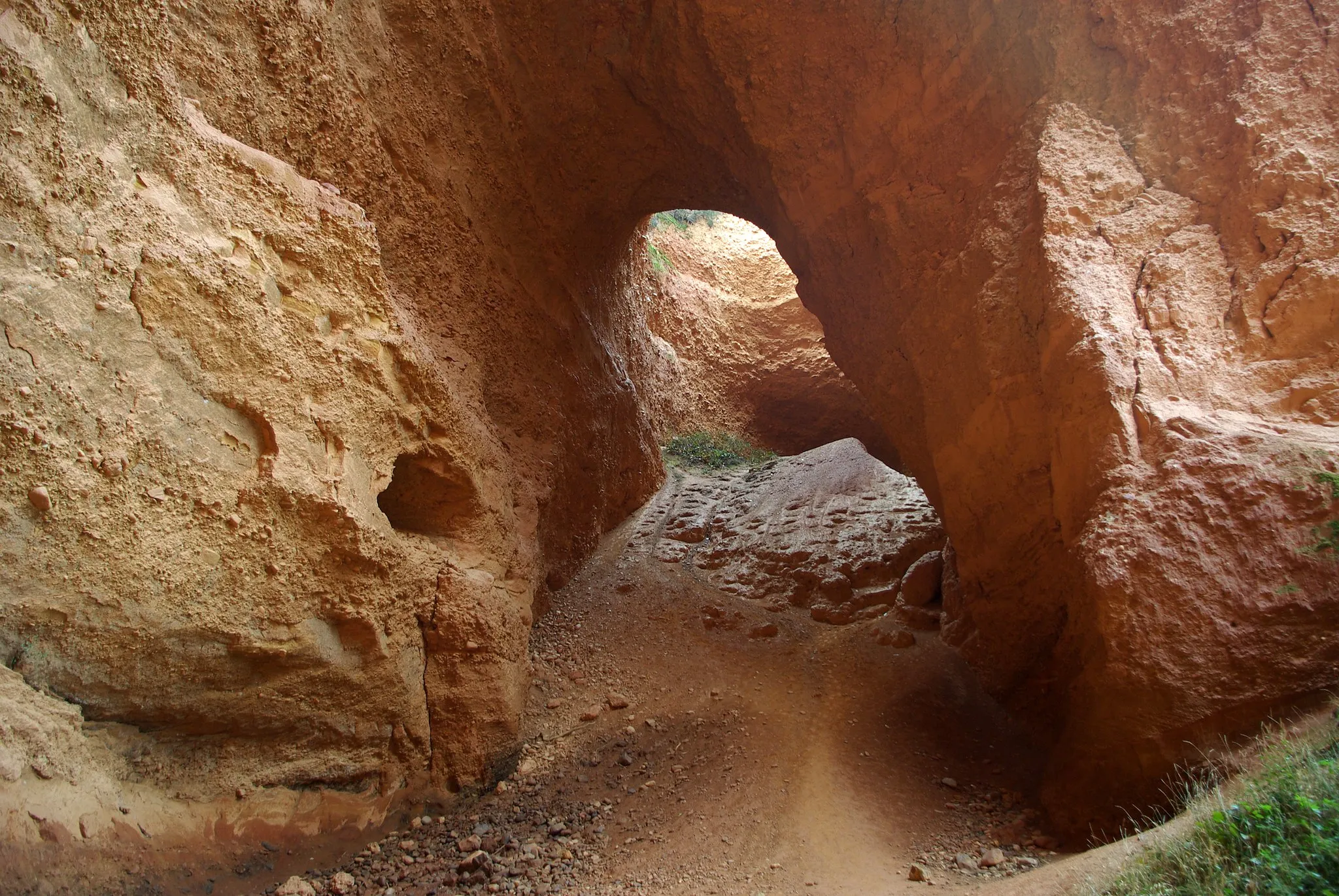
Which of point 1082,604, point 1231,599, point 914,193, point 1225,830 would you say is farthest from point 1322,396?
point 914,193

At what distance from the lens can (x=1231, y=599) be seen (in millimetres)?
3275

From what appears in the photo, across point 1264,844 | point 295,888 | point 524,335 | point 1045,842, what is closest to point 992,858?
point 1045,842

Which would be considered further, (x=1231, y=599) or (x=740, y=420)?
(x=740, y=420)

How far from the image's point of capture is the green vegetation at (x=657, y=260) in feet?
40.4

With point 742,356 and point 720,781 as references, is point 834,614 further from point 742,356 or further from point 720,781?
point 742,356

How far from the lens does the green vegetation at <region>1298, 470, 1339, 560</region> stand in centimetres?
310

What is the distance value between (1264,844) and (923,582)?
458 centimetres

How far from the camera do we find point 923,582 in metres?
6.74

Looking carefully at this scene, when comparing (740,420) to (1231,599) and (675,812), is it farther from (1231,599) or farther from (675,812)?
(1231,599)

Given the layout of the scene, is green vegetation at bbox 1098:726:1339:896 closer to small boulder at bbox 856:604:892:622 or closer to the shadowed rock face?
the shadowed rock face

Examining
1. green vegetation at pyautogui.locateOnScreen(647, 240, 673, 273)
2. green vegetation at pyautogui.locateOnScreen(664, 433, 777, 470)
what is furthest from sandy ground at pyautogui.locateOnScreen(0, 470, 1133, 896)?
green vegetation at pyautogui.locateOnScreen(647, 240, 673, 273)

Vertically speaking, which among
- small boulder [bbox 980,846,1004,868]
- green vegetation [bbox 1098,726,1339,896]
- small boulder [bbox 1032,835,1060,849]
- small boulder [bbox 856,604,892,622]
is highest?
green vegetation [bbox 1098,726,1339,896]

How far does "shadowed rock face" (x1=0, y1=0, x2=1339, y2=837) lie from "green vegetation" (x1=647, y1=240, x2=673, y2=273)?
5910mm

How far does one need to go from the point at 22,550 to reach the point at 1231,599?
4.94 m
